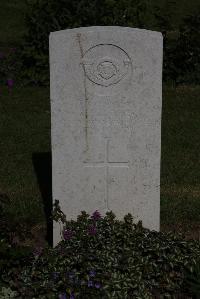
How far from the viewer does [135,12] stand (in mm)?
10398

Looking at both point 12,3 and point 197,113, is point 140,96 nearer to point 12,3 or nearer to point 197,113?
point 197,113

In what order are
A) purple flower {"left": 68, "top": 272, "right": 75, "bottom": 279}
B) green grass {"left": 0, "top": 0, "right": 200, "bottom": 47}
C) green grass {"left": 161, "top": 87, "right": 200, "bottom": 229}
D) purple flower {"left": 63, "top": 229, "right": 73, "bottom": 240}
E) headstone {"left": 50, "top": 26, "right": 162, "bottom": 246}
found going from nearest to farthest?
purple flower {"left": 68, "top": 272, "right": 75, "bottom": 279} < headstone {"left": 50, "top": 26, "right": 162, "bottom": 246} < purple flower {"left": 63, "top": 229, "right": 73, "bottom": 240} < green grass {"left": 161, "top": 87, "right": 200, "bottom": 229} < green grass {"left": 0, "top": 0, "right": 200, "bottom": 47}

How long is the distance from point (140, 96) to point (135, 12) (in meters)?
6.33

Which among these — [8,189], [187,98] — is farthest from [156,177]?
[187,98]

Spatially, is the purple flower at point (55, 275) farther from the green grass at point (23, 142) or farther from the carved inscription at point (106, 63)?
the green grass at point (23, 142)

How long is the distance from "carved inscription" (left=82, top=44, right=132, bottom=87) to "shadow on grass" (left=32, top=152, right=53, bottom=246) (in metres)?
1.50

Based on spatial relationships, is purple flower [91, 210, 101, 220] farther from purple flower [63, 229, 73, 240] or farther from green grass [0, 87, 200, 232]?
green grass [0, 87, 200, 232]

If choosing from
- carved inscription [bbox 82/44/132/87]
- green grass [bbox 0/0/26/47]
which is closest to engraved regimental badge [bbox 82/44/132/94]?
carved inscription [bbox 82/44/132/87]

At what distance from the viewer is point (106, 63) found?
432 cm

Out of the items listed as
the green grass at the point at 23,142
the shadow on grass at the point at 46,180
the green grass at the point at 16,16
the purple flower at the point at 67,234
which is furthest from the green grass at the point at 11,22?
the purple flower at the point at 67,234

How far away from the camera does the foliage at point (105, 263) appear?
3.95 metres

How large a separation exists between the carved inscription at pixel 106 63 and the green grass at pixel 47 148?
5.40 feet

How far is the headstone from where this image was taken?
14.1 ft

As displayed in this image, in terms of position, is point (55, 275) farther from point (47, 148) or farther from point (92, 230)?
point (47, 148)
